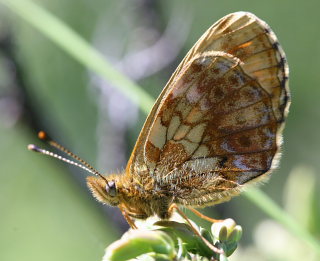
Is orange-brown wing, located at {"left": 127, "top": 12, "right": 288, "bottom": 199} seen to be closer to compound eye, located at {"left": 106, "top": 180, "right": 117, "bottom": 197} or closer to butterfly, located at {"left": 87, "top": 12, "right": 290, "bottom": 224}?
butterfly, located at {"left": 87, "top": 12, "right": 290, "bottom": 224}

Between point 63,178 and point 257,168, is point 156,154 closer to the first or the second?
point 257,168

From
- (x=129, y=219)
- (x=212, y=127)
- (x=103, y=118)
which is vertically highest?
(x=212, y=127)

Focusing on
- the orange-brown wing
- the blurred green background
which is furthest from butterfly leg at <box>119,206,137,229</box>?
the blurred green background

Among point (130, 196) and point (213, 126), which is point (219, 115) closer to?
point (213, 126)

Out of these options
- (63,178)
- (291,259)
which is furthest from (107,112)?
(291,259)

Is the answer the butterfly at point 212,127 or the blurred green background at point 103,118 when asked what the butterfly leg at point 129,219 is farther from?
the blurred green background at point 103,118

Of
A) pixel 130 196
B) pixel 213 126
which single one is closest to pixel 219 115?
pixel 213 126
